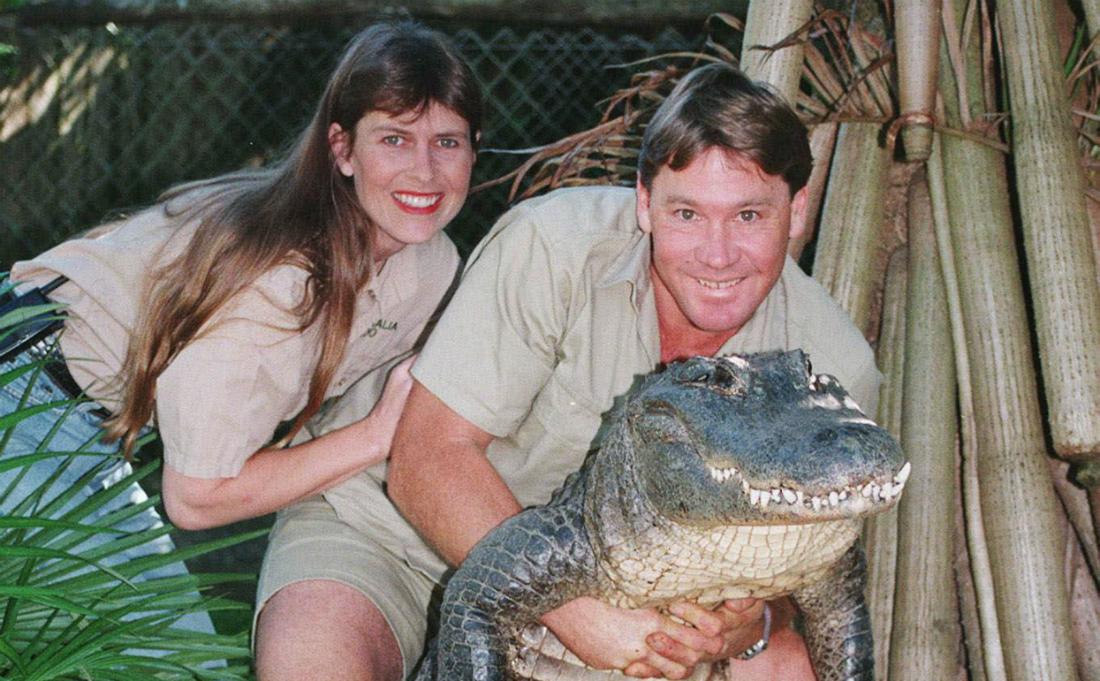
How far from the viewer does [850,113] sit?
327cm

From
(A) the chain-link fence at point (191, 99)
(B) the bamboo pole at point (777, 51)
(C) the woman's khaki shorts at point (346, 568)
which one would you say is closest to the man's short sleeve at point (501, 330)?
(C) the woman's khaki shorts at point (346, 568)

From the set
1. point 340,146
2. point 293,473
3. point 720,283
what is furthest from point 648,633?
point 340,146

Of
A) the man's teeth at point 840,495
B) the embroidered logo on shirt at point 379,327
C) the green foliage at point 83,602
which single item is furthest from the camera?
the embroidered logo on shirt at point 379,327

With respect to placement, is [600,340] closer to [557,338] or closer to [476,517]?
[557,338]

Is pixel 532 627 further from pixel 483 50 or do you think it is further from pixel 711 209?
pixel 483 50

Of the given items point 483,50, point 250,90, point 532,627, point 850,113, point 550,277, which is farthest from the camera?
point 250,90

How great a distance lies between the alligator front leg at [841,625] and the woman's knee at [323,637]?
2.56 feet

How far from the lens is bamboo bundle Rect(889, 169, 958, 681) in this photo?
2967 mm

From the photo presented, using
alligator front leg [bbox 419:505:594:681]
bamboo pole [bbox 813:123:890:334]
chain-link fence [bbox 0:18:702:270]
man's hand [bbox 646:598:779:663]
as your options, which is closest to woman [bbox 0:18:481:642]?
alligator front leg [bbox 419:505:594:681]

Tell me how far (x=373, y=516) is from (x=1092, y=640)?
179cm

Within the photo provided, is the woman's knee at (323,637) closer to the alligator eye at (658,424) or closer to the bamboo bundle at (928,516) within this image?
the alligator eye at (658,424)

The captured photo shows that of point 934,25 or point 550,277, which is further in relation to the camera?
point 934,25

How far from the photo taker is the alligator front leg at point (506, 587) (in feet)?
7.11

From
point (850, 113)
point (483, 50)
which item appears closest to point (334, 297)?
point (850, 113)
